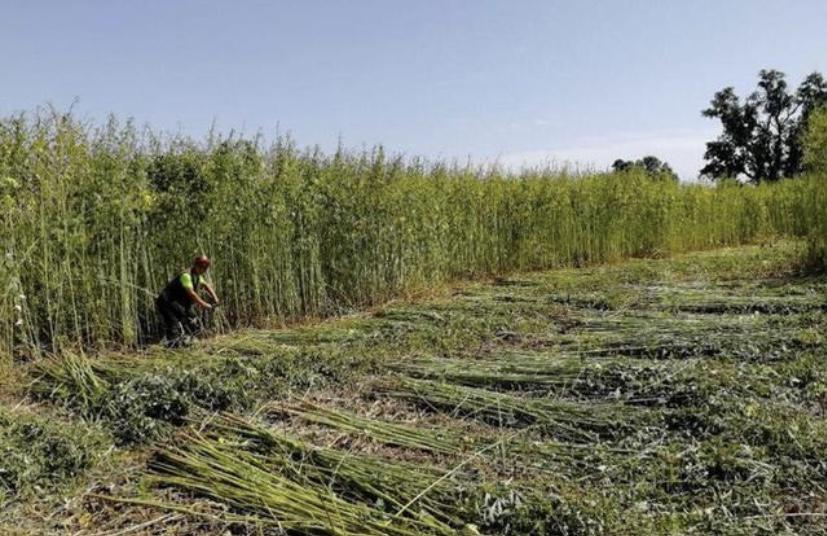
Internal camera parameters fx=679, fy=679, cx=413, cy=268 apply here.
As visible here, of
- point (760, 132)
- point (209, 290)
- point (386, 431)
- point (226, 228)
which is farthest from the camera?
point (760, 132)

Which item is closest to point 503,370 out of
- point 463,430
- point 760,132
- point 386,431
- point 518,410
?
point 518,410

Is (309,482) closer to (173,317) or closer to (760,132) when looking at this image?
(173,317)

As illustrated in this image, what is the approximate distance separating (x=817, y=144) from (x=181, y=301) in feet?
29.8

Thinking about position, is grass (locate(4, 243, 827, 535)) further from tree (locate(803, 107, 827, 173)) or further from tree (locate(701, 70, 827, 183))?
tree (locate(701, 70, 827, 183))

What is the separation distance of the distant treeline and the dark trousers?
299 millimetres

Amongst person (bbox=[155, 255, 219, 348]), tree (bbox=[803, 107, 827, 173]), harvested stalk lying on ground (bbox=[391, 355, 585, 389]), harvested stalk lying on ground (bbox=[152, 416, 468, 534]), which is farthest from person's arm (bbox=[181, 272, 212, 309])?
tree (bbox=[803, 107, 827, 173])

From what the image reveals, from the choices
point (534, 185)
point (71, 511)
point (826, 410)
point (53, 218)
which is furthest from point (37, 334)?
point (534, 185)

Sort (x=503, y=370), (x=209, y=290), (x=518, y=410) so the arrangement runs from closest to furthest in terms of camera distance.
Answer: (x=518, y=410) < (x=503, y=370) < (x=209, y=290)

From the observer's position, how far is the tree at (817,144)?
9.91m

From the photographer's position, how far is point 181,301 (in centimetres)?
654

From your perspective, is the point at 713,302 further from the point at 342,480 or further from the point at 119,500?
→ the point at 119,500

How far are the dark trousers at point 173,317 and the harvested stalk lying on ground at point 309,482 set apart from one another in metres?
3.00

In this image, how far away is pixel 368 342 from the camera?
622 cm

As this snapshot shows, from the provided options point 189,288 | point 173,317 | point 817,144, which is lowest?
point 173,317
